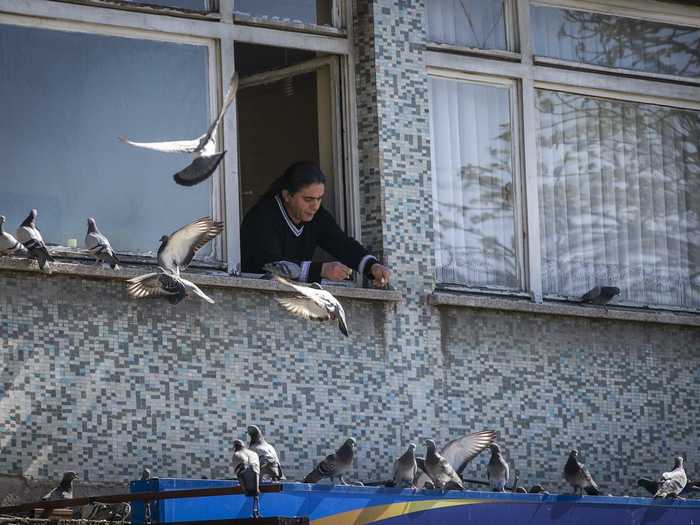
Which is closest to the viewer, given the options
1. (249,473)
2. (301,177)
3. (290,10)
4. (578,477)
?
(249,473)

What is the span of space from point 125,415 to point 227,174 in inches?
89.5

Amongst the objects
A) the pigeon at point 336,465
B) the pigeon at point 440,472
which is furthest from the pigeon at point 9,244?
the pigeon at point 440,472

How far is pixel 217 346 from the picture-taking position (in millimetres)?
13734

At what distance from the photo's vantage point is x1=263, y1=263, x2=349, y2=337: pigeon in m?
13.6

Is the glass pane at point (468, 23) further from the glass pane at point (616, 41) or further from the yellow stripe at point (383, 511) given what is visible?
the yellow stripe at point (383, 511)

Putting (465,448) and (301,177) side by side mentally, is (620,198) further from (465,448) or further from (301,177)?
(465,448)

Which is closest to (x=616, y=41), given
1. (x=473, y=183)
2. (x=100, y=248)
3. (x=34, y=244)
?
(x=473, y=183)

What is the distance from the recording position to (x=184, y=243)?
1341cm

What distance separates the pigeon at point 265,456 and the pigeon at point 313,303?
117cm

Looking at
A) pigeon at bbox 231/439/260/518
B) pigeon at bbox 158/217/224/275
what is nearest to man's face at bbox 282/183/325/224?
pigeon at bbox 158/217/224/275

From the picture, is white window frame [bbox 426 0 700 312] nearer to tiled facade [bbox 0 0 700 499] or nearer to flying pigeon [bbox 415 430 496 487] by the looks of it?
tiled facade [bbox 0 0 700 499]

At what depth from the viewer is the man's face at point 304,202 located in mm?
14648

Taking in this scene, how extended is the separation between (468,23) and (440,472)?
14.0 feet

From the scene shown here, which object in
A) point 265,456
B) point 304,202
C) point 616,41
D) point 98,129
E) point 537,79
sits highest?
point 616,41
